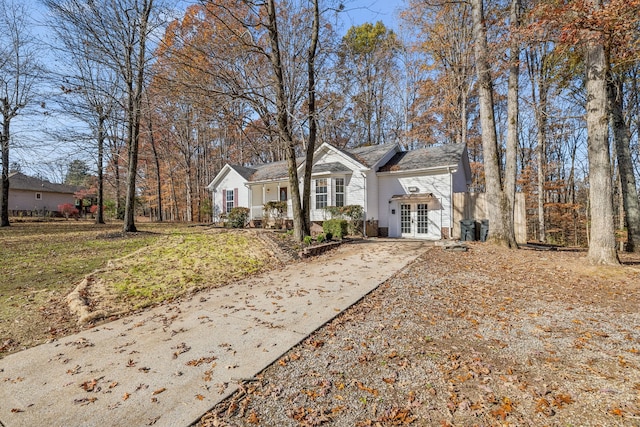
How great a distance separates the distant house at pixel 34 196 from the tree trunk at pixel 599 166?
140ft

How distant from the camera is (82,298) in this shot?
5543 mm

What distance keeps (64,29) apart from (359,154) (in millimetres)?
14054

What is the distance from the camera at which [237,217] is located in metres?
18.4

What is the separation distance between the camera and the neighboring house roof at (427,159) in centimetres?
1404

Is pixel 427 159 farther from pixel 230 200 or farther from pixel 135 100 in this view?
pixel 135 100

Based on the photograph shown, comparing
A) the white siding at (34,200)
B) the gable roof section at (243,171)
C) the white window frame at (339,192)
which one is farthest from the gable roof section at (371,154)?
the white siding at (34,200)

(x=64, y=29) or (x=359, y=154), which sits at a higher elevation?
(x=64, y=29)

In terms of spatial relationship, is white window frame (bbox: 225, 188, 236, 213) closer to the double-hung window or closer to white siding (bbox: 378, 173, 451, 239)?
the double-hung window

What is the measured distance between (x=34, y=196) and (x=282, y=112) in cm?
3775

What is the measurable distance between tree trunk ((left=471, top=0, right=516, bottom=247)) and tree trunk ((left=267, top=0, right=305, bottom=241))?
23.0 ft

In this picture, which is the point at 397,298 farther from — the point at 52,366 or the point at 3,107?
the point at 3,107

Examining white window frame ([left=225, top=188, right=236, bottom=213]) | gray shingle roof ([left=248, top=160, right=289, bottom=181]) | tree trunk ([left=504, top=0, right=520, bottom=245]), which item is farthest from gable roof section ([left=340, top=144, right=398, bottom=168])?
white window frame ([left=225, top=188, right=236, bottom=213])

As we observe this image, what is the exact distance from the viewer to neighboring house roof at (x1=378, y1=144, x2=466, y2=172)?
14.0 m

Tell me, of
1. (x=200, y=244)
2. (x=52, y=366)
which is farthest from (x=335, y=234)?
(x=52, y=366)
